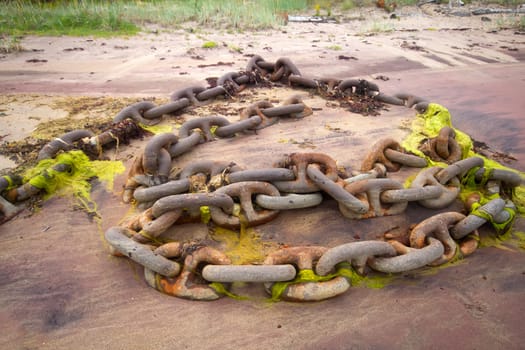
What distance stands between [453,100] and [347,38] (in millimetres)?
5265

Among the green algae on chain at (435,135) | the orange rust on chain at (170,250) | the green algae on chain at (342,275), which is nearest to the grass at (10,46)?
the orange rust on chain at (170,250)

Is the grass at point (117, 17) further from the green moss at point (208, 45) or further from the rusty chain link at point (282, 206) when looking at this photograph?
the rusty chain link at point (282, 206)

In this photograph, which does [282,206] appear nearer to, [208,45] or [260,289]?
[260,289]

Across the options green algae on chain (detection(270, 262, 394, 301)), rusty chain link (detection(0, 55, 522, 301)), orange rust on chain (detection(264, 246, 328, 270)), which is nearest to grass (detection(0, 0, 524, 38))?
rusty chain link (detection(0, 55, 522, 301))

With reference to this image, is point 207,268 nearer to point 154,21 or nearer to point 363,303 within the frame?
point 363,303

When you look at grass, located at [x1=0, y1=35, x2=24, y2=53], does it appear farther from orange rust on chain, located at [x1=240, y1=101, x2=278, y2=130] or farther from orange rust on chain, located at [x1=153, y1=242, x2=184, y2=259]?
orange rust on chain, located at [x1=153, y1=242, x2=184, y2=259]

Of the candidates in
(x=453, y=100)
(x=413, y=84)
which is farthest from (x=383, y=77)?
(x=453, y=100)

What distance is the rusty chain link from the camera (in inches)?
74.1

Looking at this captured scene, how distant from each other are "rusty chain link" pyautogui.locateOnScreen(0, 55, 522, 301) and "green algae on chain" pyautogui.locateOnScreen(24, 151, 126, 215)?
3.4 inches

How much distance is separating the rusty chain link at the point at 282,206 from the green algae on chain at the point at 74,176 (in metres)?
0.09

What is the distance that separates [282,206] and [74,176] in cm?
170

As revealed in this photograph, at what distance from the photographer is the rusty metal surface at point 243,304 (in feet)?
5.58

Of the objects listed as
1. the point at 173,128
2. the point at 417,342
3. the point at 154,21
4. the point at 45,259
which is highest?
the point at 154,21

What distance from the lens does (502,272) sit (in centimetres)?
209
